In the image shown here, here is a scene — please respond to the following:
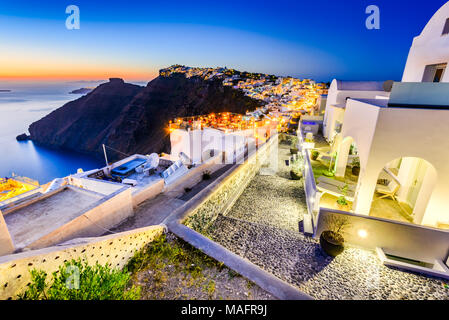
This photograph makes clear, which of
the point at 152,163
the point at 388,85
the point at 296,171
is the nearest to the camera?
the point at 296,171

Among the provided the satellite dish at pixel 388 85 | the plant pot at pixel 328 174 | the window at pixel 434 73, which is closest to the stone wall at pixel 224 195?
the plant pot at pixel 328 174

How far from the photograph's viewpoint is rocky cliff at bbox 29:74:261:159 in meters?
60.4

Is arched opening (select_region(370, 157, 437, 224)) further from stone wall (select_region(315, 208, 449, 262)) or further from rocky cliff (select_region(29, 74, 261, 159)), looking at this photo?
rocky cliff (select_region(29, 74, 261, 159))

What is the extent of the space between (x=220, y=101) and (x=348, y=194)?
5657 cm

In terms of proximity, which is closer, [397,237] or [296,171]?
[397,237]

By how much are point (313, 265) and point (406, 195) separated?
15.9ft

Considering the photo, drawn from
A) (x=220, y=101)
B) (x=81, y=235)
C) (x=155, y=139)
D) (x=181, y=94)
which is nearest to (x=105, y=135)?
(x=155, y=139)

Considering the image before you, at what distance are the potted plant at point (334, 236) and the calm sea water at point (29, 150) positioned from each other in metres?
66.2

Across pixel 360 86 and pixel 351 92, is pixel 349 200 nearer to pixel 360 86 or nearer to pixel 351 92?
pixel 351 92

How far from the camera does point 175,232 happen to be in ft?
13.3

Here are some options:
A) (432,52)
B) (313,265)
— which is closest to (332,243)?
(313,265)

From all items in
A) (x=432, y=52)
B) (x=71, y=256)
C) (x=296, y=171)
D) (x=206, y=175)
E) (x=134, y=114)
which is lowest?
(x=134, y=114)

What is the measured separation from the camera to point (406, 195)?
6.66 meters

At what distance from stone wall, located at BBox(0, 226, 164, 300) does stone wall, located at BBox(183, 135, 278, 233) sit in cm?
108
